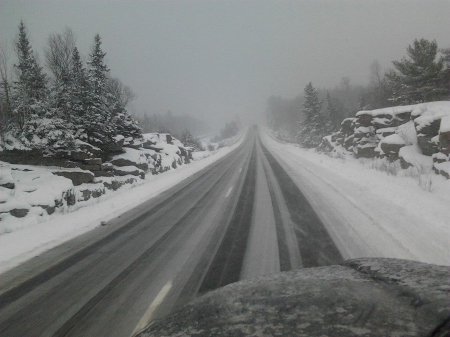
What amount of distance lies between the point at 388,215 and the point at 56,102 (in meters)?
16.5

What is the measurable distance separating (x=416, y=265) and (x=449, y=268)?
25cm

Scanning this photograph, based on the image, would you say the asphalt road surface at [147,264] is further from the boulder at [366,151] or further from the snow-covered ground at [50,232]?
the boulder at [366,151]

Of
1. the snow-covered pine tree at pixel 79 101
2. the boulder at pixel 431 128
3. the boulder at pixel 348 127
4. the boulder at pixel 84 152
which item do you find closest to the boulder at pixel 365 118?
the boulder at pixel 348 127

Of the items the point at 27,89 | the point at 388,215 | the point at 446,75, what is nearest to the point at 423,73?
the point at 446,75

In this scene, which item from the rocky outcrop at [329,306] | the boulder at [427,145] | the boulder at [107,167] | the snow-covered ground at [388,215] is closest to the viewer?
the rocky outcrop at [329,306]

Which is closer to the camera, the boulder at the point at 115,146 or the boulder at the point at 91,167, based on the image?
the boulder at the point at 91,167

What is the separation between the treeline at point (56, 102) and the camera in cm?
1177

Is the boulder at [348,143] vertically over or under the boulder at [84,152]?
under

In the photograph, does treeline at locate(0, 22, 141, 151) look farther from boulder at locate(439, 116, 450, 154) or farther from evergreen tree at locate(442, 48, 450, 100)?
evergreen tree at locate(442, 48, 450, 100)

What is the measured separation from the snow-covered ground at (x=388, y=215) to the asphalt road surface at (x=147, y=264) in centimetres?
52

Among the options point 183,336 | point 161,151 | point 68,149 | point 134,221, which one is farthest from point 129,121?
point 183,336

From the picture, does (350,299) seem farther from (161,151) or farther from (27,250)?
(161,151)

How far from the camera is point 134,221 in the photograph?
6305 millimetres

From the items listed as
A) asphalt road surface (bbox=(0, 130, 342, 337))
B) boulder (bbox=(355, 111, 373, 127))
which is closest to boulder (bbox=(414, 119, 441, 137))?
boulder (bbox=(355, 111, 373, 127))
